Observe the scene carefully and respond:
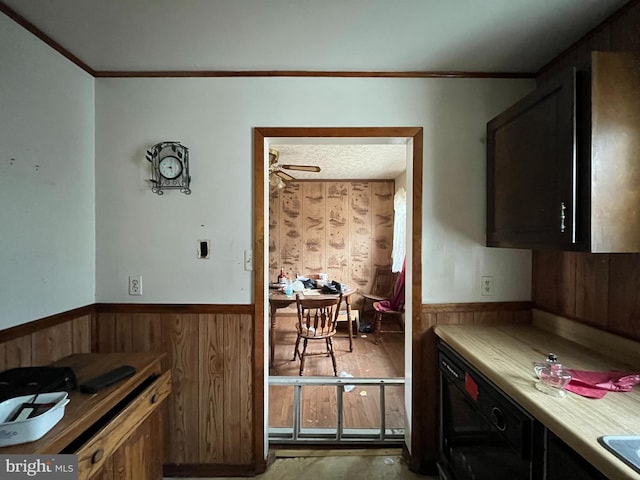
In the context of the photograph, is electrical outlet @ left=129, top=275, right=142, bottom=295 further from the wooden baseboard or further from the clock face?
the wooden baseboard

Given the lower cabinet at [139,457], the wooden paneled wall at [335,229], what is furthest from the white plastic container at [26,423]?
the wooden paneled wall at [335,229]

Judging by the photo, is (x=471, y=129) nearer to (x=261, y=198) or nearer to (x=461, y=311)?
(x=461, y=311)

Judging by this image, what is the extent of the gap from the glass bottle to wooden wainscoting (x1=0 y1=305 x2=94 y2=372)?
1.98m

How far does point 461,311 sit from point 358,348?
83.9 inches

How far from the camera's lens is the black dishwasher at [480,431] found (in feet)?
2.91

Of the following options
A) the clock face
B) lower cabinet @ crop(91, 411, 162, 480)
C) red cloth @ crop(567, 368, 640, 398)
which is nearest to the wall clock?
the clock face

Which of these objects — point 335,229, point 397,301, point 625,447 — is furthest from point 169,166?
point 335,229

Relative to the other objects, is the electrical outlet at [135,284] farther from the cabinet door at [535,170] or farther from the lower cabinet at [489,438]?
the cabinet door at [535,170]

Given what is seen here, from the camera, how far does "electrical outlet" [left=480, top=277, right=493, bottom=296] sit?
1.64m

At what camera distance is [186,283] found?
1606mm

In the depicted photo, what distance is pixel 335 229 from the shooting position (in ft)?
15.0

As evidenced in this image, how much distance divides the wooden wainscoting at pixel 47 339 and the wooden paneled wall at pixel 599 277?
242 cm

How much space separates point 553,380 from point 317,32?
165 centimetres

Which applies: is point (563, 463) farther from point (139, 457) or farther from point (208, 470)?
point (208, 470)
